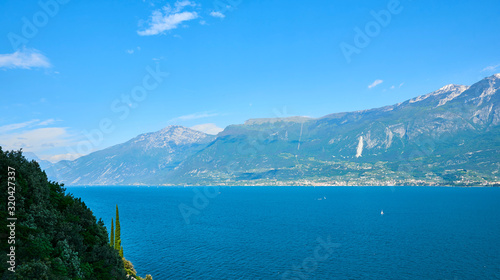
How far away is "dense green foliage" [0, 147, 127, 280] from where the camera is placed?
2807cm

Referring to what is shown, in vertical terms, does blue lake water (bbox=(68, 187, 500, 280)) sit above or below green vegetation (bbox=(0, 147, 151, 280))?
below

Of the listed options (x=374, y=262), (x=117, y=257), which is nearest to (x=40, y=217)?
(x=117, y=257)

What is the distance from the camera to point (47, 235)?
105 ft

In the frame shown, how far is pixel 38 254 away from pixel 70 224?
794 centimetres

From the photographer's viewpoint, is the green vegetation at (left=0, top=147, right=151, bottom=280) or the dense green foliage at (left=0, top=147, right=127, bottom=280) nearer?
the green vegetation at (left=0, top=147, right=151, bottom=280)

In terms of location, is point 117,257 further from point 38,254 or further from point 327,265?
point 327,265

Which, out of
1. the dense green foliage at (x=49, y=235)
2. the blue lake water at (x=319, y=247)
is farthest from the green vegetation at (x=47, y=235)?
the blue lake water at (x=319, y=247)

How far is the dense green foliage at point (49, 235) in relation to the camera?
28073mm

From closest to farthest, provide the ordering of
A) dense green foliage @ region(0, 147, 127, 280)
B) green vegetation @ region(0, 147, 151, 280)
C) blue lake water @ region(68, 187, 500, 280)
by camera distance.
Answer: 1. green vegetation @ region(0, 147, 151, 280)
2. dense green foliage @ region(0, 147, 127, 280)
3. blue lake water @ region(68, 187, 500, 280)

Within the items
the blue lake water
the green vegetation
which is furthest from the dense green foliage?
the blue lake water

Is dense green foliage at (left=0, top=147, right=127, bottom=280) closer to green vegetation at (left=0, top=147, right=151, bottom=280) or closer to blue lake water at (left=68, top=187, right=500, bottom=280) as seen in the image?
green vegetation at (left=0, top=147, right=151, bottom=280)

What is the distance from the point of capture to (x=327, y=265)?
2958 inches

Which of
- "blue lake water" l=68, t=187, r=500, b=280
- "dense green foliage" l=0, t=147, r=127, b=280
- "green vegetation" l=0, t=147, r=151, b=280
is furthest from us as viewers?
"blue lake water" l=68, t=187, r=500, b=280

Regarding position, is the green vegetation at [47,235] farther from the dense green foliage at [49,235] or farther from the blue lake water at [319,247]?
the blue lake water at [319,247]
